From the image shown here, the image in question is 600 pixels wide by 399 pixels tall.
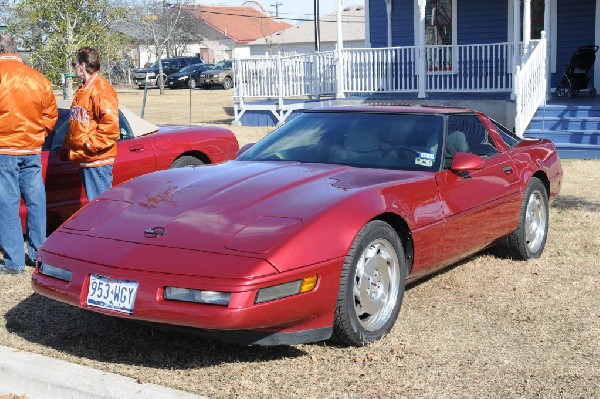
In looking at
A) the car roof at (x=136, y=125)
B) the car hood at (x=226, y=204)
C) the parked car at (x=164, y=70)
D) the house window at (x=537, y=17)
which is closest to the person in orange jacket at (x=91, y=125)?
the car roof at (x=136, y=125)

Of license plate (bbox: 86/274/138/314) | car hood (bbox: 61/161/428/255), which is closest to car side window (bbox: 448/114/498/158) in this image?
car hood (bbox: 61/161/428/255)

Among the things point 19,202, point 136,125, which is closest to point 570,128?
point 136,125

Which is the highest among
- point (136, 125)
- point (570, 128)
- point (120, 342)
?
point (136, 125)

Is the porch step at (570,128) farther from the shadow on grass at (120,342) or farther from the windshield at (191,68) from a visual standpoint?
the windshield at (191,68)

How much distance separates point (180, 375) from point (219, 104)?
91.4ft

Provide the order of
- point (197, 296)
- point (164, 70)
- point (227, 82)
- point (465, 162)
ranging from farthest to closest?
point (164, 70) < point (227, 82) < point (465, 162) < point (197, 296)

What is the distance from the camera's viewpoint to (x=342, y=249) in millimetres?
4758

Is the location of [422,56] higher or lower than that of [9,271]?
higher

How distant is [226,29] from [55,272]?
82864mm

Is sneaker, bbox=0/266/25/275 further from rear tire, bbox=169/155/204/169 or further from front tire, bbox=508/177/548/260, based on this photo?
front tire, bbox=508/177/548/260

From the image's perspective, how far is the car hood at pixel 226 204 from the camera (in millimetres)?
4730

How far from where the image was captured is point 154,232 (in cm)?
486

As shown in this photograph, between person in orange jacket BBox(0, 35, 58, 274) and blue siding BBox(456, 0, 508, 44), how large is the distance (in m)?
15.4

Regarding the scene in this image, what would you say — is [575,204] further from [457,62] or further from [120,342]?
[457,62]
